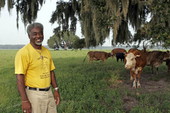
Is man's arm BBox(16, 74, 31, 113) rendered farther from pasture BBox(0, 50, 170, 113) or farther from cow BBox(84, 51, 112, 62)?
cow BBox(84, 51, 112, 62)

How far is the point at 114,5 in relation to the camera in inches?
235

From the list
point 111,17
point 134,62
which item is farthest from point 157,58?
point 111,17

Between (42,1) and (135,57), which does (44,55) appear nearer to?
(135,57)

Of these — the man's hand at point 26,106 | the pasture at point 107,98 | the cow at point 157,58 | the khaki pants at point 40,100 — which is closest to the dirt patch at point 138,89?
the pasture at point 107,98

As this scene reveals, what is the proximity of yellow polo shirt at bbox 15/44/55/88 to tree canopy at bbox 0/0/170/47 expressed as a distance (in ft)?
9.94

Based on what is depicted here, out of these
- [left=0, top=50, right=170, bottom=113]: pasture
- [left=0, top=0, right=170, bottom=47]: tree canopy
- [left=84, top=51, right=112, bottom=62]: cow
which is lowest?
[left=0, top=50, right=170, bottom=113]: pasture

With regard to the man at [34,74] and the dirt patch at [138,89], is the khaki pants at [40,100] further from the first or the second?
the dirt patch at [138,89]

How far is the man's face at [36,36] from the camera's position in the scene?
2.49 metres

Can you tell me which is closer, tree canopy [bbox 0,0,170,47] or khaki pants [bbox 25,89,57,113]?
khaki pants [bbox 25,89,57,113]

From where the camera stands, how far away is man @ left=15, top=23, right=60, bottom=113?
232 cm

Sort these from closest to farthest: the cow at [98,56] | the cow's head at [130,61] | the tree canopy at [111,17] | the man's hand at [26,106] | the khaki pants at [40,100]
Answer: the man's hand at [26,106]
the khaki pants at [40,100]
the tree canopy at [111,17]
the cow's head at [130,61]
the cow at [98,56]

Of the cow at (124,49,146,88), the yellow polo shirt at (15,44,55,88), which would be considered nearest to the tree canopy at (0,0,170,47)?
the cow at (124,49,146,88)

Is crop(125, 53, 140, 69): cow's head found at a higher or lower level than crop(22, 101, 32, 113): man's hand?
higher

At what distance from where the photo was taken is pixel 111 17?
5.37 metres
